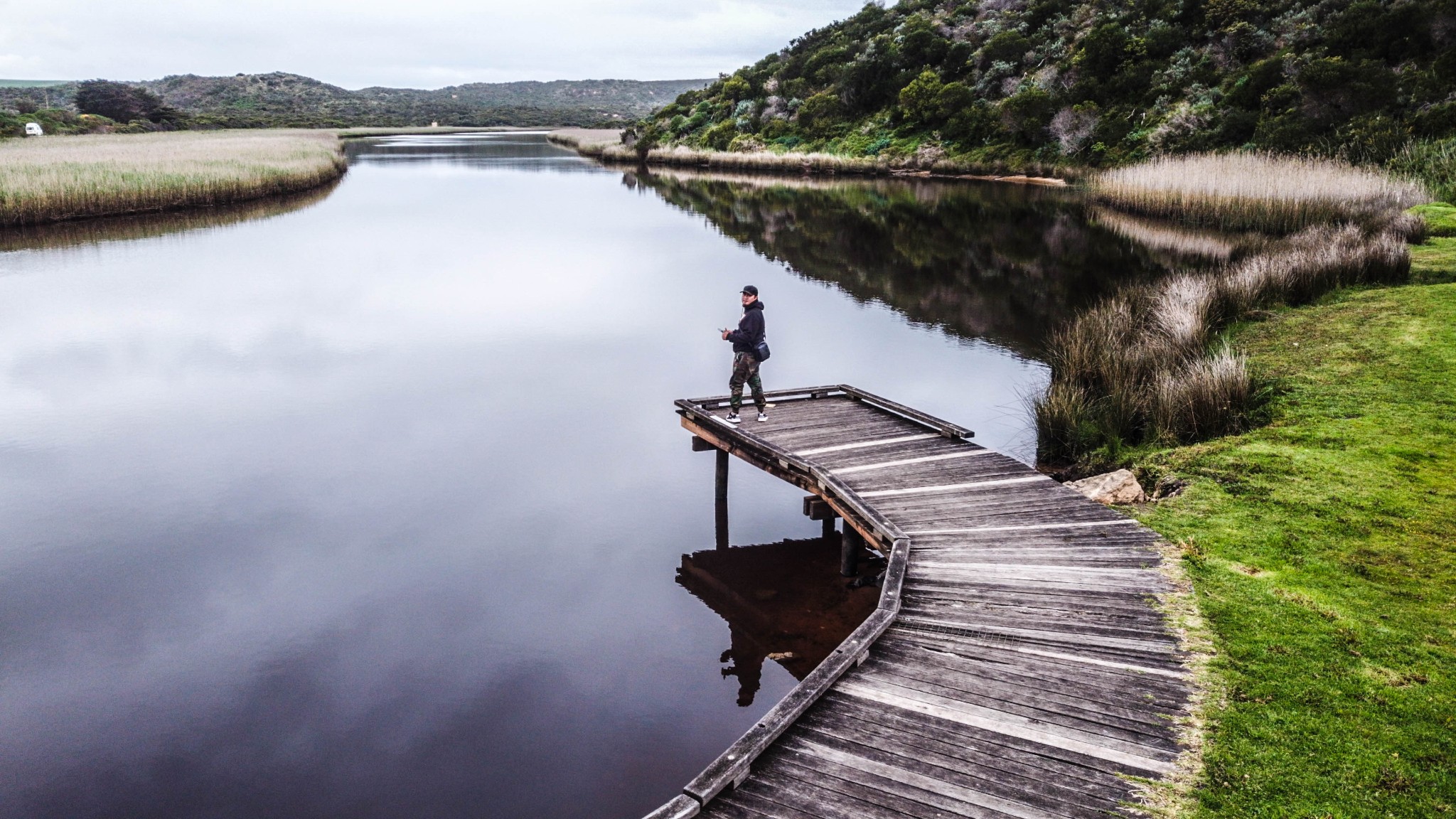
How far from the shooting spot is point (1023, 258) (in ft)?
82.7

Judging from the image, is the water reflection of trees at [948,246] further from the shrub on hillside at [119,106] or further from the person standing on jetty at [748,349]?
the shrub on hillside at [119,106]

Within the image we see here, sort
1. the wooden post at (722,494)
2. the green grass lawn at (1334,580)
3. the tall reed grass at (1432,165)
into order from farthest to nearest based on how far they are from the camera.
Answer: the tall reed grass at (1432,165) < the wooden post at (722,494) < the green grass lawn at (1334,580)

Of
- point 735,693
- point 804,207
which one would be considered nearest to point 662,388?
point 735,693

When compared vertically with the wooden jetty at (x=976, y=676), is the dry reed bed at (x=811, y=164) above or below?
above

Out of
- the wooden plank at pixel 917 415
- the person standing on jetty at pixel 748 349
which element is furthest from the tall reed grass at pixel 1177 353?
the person standing on jetty at pixel 748 349

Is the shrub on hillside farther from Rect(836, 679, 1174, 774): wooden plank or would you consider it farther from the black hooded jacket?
Rect(836, 679, 1174, 774): wooden plank

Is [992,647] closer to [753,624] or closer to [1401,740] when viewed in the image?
[1401,740]

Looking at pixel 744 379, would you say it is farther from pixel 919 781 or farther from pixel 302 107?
pixel 302 107

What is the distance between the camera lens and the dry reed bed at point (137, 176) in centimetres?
2953

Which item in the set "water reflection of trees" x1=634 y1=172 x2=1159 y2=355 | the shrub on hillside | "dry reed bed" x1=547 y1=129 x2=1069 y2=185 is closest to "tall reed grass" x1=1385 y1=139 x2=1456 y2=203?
"water reflection of trees" x1=634 y1=172 x2=1159 y2=355

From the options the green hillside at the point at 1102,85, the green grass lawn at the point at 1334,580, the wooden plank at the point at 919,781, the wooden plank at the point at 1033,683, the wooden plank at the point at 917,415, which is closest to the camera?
the wooden plank at the point at 919,781

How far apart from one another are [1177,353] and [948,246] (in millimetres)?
16497

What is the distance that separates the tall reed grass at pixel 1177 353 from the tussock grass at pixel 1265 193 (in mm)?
3317

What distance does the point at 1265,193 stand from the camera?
76.9 ft
